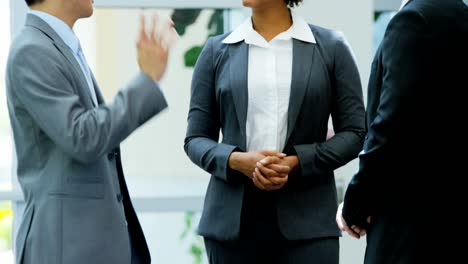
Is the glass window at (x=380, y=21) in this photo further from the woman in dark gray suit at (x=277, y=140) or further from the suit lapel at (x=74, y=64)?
the suit lapel at (x=74, y=64)

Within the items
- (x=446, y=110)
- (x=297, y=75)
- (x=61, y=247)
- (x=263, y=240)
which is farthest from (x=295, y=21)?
(x=61, y=247)


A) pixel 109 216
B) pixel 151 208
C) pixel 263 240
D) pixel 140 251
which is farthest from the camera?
pixel 151 208

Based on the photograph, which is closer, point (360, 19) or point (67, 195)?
point (67, 195)

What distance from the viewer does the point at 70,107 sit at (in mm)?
2223

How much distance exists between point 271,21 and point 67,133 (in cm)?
105

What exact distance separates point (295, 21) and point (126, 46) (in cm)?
125

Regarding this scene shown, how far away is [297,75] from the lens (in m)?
2.95

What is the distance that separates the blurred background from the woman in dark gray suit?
42.2 inches

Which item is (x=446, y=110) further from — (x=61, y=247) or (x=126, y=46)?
(x=126, y=46)

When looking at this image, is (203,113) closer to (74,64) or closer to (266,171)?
(266,171)

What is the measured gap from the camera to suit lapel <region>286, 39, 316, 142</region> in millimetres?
2922

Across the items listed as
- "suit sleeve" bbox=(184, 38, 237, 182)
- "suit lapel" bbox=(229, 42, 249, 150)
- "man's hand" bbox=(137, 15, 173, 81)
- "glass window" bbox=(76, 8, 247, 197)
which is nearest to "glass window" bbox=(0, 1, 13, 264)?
"glass window" bbox=(76, 8, 247, 197)

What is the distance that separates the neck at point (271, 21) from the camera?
3.05 m

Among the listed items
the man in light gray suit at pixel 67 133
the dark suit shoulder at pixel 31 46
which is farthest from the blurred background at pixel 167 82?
the dark suit shoulder at pixel 31 46
